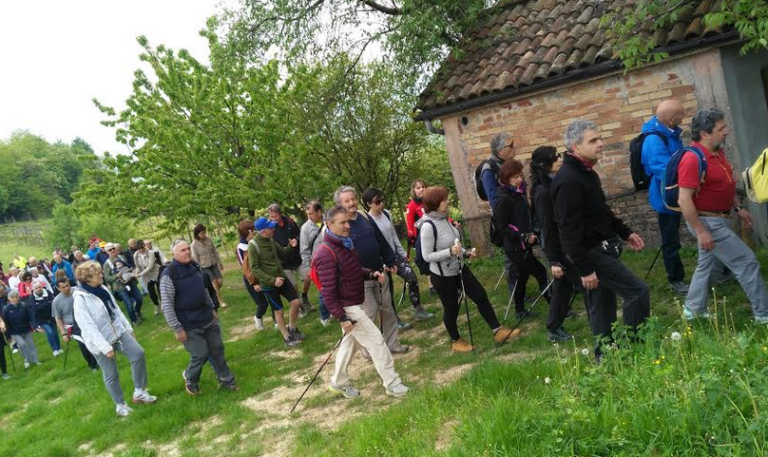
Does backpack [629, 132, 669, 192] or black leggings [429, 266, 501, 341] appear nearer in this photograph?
backpack [629, 132, 669, 192]

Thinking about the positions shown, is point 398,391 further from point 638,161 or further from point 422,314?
point 638,161

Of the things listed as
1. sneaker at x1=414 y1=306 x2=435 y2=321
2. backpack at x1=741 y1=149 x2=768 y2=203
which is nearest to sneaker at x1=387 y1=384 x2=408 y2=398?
sneaker at x1=414 y1=306 x2=435 y2=321

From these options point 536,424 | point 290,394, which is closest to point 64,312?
point 290,394

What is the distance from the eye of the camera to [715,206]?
188 inches

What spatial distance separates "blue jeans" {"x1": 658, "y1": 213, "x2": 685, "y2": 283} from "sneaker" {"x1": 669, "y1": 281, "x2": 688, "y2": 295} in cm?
4

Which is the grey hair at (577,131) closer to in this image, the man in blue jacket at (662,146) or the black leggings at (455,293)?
the man in blue jacket at (662,146)

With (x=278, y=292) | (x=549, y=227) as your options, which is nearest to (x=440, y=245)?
(x=549, y=227)

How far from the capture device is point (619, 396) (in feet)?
11.0

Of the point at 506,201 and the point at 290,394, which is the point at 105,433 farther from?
the point at 506,201

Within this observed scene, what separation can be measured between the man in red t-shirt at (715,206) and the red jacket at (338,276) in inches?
118

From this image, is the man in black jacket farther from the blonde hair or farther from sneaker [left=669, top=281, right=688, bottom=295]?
the blonde hair

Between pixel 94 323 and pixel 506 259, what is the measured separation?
5.06 m

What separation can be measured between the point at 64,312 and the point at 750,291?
9.44 metres

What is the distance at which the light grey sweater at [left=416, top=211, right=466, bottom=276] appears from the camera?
5.91m
